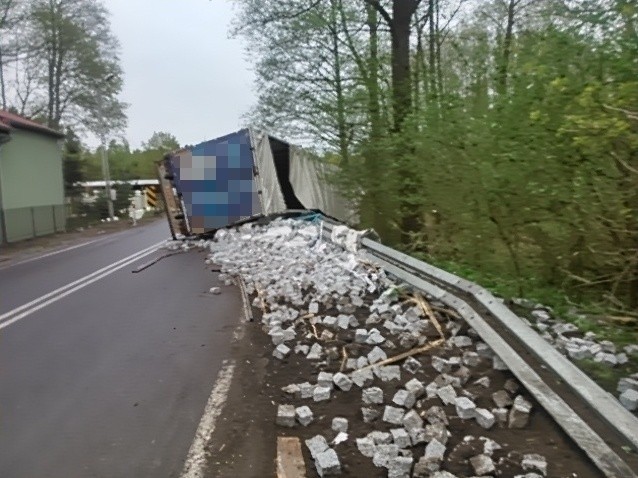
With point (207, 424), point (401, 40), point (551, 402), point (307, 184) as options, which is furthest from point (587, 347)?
point (307, 184)

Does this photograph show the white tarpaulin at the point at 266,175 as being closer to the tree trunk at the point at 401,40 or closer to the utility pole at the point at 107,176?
the tree trunk at the point at 401,40

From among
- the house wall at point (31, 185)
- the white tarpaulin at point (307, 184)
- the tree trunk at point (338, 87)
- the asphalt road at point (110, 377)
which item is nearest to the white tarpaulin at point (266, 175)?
the white tarpaulin at point (307, 184)

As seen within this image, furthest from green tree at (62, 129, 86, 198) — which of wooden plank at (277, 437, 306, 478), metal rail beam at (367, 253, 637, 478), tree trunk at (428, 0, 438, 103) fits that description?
wooden plank at (277, 437, 306, 478)

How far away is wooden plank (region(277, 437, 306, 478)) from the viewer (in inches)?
132

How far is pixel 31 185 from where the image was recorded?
2961 centimetres

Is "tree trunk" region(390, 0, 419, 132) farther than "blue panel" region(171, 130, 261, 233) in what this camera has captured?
No

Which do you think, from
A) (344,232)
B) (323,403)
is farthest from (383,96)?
(323,403)

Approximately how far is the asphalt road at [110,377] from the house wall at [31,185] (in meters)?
17.8

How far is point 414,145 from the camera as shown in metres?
9.30

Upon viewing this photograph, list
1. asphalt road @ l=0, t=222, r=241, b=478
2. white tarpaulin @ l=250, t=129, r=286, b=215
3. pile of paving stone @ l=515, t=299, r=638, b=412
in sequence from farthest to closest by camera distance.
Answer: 1. white tarpaulin @ l=250, t=129, r=286, b=215
2. pile of paving stone @ l=515, t=299, r=638, b=412
3. asphalt road @ l=0, t=222, r=241, b=478

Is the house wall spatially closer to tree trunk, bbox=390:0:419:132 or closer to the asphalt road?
the asphalt road

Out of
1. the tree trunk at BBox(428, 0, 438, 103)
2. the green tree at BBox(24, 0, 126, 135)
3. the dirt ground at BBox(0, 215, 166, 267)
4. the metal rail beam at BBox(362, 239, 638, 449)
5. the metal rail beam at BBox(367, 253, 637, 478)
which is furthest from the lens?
the green tree at BBox(24, 0, 126, 135)

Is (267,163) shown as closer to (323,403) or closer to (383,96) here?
(383,96)

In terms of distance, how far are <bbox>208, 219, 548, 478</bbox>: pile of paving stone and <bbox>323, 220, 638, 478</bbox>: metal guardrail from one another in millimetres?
149
